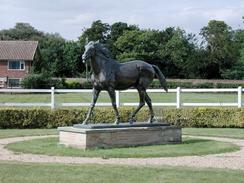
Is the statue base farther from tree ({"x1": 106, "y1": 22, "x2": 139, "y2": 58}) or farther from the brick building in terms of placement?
tree ({"x1": 106, "y1": 22, "x2": 139, "y2": 58})

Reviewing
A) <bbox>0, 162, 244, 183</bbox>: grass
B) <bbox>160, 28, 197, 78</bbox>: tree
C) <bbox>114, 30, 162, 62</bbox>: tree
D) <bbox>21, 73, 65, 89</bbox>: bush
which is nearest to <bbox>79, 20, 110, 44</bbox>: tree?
<bbox>114, 30, 162, 62</bbox>: tree

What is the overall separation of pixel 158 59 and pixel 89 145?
6520cm

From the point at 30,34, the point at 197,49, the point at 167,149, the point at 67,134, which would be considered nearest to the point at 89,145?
the point at 67,134

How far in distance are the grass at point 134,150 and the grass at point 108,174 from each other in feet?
6.52

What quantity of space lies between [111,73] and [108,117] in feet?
21.0

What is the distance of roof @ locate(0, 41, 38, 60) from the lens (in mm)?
69000

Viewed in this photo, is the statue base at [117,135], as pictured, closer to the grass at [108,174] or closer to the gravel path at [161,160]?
the gravel path at [161,160]

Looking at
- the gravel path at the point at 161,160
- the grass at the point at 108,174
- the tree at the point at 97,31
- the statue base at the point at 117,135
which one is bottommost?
the gravel path at the point at 161,160

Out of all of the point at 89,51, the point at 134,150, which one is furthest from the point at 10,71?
the point at 134,150

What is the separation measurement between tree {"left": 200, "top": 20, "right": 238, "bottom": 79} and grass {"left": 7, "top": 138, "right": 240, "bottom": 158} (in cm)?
6567

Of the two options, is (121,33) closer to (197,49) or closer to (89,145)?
(197,49)

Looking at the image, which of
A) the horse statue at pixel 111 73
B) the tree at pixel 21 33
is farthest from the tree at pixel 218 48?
the horse statue at pixel 111 73

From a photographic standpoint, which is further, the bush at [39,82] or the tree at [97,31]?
the tree at [97,31]

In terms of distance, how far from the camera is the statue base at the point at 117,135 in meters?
Result: 12.9
